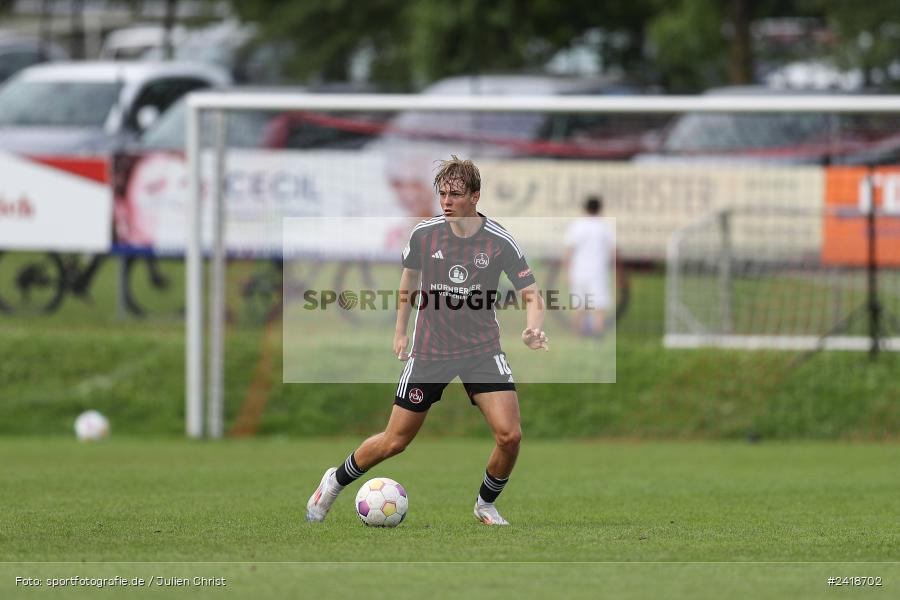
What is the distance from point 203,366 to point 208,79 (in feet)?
36.2

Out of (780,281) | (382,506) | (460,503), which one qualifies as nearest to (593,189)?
(780,281)

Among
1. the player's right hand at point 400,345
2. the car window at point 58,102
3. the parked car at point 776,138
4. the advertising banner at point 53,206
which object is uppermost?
the car window at point 58,102

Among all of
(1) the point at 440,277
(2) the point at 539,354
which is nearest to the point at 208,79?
(2) the point at 539,354

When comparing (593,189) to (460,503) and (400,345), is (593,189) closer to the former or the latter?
(460,503)

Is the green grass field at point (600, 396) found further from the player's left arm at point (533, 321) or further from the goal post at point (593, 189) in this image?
the player's left arm at point (533, 321)

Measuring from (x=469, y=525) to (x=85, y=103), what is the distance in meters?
16.6

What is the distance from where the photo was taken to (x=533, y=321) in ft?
27.8

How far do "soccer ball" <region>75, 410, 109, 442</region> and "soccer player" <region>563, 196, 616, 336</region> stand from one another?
15.9ft

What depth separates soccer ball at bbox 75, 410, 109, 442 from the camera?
15242 mm

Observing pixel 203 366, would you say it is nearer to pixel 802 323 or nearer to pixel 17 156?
pixel 17 156

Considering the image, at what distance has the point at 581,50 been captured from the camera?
95.6ft

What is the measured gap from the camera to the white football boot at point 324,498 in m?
8.73

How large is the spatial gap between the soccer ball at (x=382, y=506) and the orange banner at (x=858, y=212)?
883 cm
